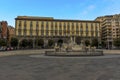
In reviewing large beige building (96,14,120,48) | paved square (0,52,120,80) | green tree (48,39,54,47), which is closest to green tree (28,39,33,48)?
green tree (48,39,54,47)

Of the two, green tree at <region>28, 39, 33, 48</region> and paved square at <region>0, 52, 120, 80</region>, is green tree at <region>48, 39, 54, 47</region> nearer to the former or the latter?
green tree at <region>28, 39, 33, 48</region>

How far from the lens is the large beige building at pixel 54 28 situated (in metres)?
126

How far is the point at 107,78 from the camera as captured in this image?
11.6m

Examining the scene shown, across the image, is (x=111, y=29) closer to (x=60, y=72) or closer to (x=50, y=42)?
(x=50, y=42)

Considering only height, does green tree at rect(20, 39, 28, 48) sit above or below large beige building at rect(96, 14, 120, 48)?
below

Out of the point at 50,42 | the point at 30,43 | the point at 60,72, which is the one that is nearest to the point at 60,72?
the point at 60,72

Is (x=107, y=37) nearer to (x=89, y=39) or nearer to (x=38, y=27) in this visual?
(x=89, y=39)

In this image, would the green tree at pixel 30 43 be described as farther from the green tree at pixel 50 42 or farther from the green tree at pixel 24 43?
the green tree at pixel 50 42

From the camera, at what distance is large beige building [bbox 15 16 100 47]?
126 meters

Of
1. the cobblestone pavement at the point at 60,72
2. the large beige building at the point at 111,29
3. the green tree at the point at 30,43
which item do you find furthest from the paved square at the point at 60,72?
the large beige building at the point at 111,29

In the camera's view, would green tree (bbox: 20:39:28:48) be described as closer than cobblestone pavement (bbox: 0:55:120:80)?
No

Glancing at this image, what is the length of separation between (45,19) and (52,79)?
12151cm

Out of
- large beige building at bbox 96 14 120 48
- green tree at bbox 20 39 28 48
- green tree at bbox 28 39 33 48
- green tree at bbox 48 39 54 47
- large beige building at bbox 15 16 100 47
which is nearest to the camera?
green tree at bbox 20 39 28 48

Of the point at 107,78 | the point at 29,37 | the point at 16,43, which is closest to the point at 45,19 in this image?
the point at 29,37
